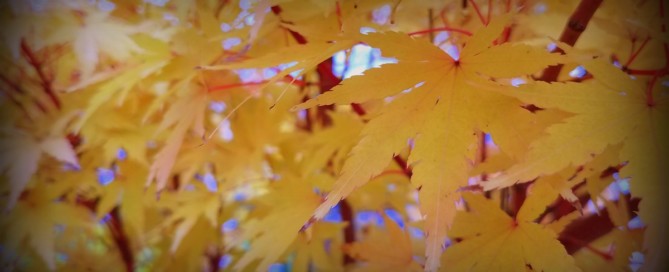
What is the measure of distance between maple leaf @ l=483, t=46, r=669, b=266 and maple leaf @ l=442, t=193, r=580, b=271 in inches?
4.0

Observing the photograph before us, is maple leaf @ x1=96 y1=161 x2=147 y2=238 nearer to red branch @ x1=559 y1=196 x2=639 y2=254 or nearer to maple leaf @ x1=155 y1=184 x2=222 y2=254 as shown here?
maple leaf @ x1=155 y1=184 x2=222 y2=254

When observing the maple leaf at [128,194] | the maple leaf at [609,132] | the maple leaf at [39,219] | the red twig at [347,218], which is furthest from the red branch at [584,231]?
the maple leaf at [39,219]

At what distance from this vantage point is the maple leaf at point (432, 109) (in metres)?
0.35

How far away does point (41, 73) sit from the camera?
2.52 feet

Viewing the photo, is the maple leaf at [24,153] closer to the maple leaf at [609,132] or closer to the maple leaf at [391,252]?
the maple leaf at [391,252]

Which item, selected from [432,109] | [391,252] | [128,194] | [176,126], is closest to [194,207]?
[128,194]

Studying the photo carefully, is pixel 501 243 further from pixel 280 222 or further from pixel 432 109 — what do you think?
pixel 280 222

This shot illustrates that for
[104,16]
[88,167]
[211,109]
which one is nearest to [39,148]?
[88,167]

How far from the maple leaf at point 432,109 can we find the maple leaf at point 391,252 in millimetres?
283

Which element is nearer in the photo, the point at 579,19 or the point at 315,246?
the point at 579,19

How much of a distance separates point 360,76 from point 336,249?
0.63m

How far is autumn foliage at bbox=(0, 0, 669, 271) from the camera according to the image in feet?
1.17

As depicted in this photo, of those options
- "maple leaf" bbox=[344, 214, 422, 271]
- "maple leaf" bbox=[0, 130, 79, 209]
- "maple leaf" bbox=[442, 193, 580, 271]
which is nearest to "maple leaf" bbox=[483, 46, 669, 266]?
"maple leaf" bbox=[442, 193, 580, 271]

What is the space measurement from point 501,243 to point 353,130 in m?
0.28
